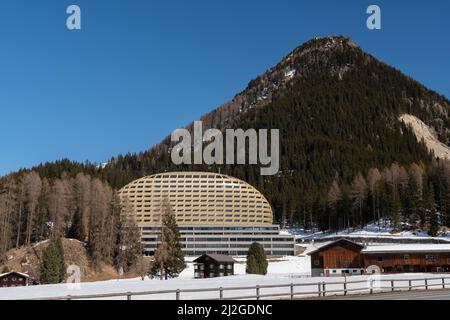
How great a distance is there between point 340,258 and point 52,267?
4641 centimetres

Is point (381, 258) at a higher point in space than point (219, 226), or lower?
lower

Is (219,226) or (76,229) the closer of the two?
(76,229)

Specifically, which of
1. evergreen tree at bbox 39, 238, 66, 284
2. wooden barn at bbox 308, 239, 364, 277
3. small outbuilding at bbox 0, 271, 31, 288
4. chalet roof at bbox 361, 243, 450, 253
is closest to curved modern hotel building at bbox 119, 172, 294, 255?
wooden barn at bbox 308, 239, 364, 277

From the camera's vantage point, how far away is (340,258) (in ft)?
301

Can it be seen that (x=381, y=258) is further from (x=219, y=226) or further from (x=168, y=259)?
(x=219, y=226)

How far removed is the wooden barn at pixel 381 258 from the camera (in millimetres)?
86812

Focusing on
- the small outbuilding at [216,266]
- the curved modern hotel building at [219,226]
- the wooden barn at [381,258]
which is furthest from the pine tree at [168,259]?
the curved modern hotel building at [219,226]

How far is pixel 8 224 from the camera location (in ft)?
388

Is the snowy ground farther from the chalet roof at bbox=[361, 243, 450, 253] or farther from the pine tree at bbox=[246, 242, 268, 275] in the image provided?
the pine tree at bbox=[246, 242, 268, 275]

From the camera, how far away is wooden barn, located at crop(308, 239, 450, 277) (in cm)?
8681

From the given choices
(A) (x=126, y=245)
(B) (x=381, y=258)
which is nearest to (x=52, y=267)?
(A) (x=126, y=245)
